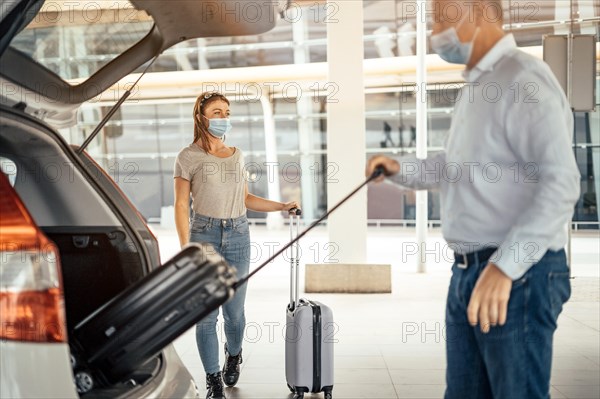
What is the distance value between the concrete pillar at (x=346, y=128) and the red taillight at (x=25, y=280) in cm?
563

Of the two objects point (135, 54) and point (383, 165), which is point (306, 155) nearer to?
point (135, 54)

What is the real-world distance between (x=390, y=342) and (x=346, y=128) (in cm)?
273

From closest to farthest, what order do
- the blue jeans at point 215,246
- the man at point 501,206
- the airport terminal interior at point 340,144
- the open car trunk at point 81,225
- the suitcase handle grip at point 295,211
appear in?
the man at point 501,206
the open car trunk at point 81,225
the blue jeans at point 215,246
the suitcase handle grip at point 295,211
the airport terminal interior at point 340,144

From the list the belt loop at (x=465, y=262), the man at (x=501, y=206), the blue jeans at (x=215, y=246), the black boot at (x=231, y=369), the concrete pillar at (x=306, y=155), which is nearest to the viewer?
the man at (x=501, y=206)

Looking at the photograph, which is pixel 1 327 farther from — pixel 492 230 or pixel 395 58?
pixel 395 58

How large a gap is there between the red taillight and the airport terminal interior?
58 centimetres

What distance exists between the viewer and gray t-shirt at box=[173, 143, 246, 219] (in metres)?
Answer: 3.42

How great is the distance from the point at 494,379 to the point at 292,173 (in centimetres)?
1292

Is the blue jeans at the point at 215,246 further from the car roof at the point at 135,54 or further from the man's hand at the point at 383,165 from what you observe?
the man's hand at the point at 383,165

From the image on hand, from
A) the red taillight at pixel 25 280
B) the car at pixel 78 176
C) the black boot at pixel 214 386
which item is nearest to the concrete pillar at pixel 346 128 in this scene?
the black boot at pixel 214 386

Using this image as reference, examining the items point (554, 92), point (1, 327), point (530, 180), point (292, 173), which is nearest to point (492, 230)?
point (530, 180)

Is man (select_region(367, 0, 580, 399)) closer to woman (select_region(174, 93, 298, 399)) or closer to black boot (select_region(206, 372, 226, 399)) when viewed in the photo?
woman (select_region(174, 93, 298, 399))

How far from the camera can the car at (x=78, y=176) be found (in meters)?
1.56

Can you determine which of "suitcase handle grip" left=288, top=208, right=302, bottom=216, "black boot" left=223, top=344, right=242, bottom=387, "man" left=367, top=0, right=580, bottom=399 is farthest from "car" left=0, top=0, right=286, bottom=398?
"black boot" left=223, top=344, right=242, bottom=387
